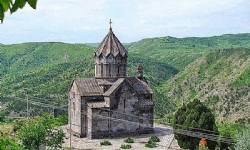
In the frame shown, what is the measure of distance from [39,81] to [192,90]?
106 feet

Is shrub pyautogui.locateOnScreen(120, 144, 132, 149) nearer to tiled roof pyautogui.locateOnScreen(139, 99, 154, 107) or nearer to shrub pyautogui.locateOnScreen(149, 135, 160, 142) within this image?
shrub pyautogui.locateOnScreen(149, 135, 160, 142)

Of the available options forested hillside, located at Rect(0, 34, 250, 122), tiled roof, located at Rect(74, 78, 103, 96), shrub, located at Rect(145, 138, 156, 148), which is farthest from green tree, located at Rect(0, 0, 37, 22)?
forested hillside, located at Rect(0, 34, 250, 122)

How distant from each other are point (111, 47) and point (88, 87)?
12.8ft

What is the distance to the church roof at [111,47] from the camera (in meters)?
32.6

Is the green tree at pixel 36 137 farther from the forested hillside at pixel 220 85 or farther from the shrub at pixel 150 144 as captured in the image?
the forested hillside at pixel 220 85

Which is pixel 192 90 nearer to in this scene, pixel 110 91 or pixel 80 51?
pixel 110 91

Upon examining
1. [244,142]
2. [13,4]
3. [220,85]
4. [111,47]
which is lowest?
[244,142]

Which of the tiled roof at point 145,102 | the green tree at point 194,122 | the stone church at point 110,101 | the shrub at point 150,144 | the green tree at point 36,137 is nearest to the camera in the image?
the green tree at point 36,137

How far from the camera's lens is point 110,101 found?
103 ft

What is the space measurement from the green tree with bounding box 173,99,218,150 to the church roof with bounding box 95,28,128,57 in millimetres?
7625

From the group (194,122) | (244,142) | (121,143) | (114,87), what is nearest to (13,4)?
(244,142)

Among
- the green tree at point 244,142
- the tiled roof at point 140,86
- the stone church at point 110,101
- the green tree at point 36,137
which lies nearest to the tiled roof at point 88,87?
the stone church at point 110,101

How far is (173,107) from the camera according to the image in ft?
202

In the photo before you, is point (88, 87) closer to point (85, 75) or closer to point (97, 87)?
point (97, 87)
